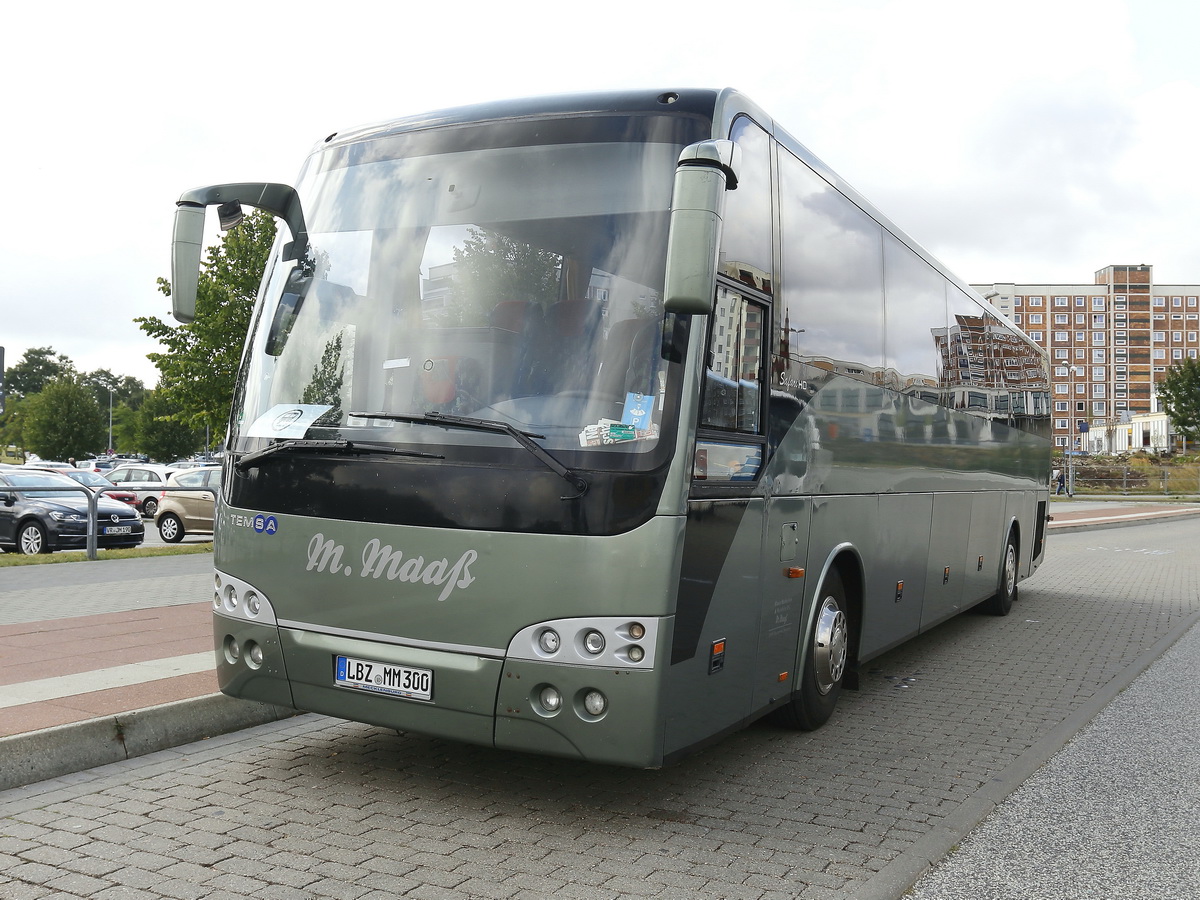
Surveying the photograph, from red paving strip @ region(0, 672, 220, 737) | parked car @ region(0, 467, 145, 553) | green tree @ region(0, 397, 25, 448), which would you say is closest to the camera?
red paving strip @ region(0, 672, 220, 737)

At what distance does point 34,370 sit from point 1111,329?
146 meters

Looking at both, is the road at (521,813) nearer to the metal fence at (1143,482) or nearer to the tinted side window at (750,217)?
the tinted side window at (750,217)

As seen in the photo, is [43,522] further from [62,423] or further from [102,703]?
[62,423]

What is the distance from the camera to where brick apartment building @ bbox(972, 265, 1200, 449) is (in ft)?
512

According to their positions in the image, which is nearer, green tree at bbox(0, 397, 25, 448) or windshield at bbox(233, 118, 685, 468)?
windshield at bbox(233, 118, 685, 468)

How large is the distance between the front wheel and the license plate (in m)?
14.8

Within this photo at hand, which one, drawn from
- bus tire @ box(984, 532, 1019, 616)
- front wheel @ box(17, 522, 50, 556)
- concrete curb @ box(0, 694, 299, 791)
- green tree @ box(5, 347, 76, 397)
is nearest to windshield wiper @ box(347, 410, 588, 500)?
concrete curb @ box(0, 694, 299, 791)

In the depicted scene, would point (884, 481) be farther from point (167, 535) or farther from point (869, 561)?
point (167, 535)

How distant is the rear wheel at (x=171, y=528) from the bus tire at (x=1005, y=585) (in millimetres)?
15537

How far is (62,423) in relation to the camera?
9156cm

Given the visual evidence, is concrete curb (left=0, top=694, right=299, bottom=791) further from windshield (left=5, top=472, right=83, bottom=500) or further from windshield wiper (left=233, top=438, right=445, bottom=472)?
windshield (left=5, top=472, right=83, bottom=500)

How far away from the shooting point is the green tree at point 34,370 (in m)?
144

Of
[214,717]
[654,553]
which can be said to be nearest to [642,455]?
[654,553]

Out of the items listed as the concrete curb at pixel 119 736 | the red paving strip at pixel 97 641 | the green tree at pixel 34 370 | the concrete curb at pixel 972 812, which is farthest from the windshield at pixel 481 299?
the green tree at pixel 34 370
